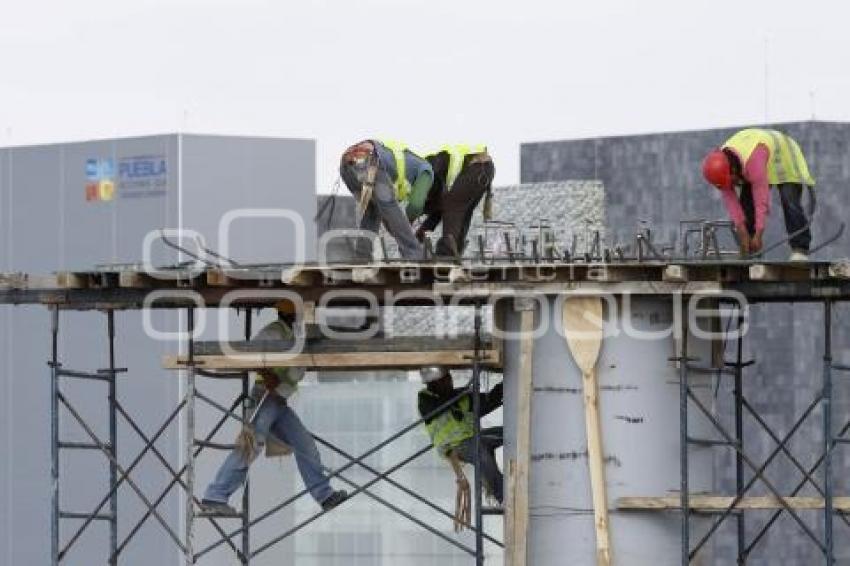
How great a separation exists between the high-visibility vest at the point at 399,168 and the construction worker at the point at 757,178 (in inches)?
154

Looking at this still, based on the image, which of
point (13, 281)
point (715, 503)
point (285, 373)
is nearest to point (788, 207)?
point (715, 503)

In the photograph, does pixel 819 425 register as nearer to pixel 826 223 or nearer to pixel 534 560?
pixel 826 223

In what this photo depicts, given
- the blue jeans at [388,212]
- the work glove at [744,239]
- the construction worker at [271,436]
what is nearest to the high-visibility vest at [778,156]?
the work glove at [744,239]

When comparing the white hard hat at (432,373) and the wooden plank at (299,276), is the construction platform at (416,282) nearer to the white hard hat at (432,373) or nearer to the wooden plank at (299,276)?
the wooden plank at (299,276)

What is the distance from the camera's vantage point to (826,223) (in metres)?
77.1

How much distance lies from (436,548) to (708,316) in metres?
42.2

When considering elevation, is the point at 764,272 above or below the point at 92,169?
below

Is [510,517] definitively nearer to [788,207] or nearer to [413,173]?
[413,173]

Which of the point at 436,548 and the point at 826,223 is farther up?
the point at 826,223

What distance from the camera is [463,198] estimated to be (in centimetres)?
3731

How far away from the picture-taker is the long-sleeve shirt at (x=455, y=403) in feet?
121

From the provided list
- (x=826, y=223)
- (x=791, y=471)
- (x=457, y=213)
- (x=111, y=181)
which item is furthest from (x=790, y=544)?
(x=457, y=213)

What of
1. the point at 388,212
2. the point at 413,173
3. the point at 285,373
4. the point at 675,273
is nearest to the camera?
the point at 675,273

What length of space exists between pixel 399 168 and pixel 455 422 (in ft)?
11.3
